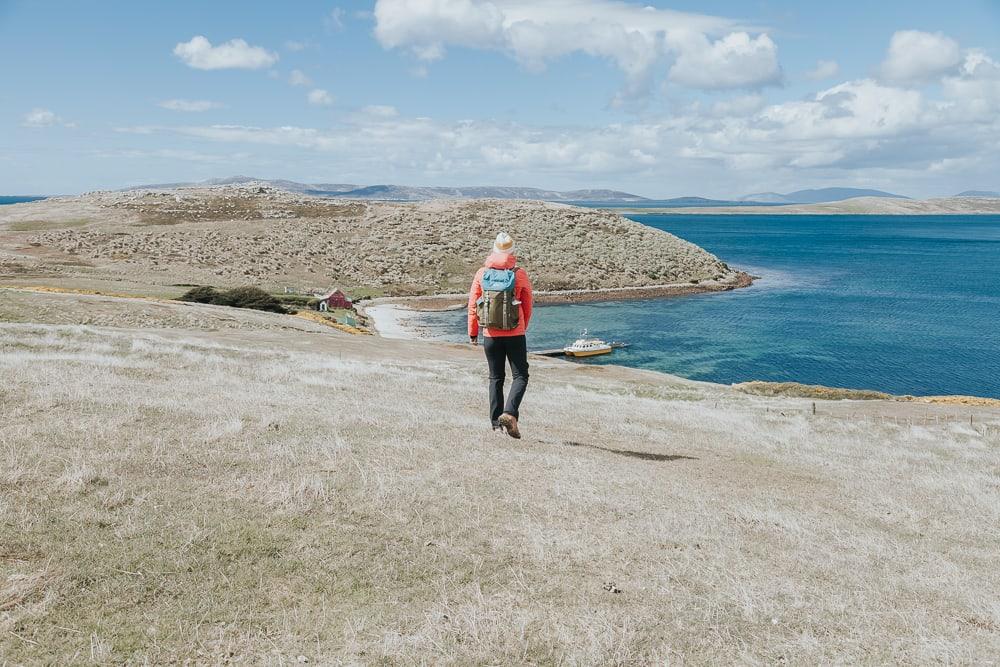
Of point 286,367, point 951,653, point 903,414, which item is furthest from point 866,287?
point 951,653

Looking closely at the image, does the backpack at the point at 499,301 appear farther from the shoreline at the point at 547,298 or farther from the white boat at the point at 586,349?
the shoreline at the point at 547,298

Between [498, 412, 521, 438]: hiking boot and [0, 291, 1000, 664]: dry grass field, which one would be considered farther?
[498, 412, 521, 438]: hiking boot

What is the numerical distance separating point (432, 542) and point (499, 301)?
494cm

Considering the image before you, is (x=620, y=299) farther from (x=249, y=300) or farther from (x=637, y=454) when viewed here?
(x=637, y=454)

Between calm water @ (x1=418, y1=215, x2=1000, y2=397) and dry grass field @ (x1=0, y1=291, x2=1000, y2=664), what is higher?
dry grass field @ (x1=0, y1=291, x2=1000, y2=664)

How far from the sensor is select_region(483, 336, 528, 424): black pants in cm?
1186

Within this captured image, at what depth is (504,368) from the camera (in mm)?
12086

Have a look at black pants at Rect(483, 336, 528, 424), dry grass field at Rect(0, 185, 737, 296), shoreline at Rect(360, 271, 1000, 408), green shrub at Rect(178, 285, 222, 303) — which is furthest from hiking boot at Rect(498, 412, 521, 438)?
dry grass field at Rect(0, 185, 737, 296)

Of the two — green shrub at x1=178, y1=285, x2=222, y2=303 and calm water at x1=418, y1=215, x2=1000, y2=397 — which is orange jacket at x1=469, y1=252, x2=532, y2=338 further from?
green shrub at x1=178, y1=285, x2=222, y2=303

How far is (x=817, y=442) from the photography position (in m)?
19.4

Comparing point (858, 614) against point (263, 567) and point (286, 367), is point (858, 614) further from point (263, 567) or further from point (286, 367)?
point (286, 367)

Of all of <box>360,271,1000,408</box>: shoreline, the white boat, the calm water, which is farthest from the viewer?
the white boat

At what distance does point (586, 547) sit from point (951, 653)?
3496mm

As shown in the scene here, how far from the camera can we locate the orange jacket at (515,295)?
11.5m
